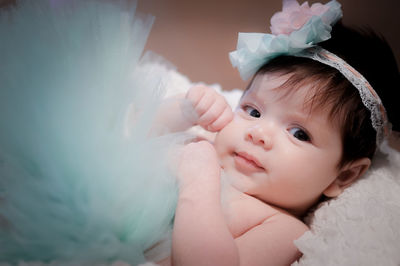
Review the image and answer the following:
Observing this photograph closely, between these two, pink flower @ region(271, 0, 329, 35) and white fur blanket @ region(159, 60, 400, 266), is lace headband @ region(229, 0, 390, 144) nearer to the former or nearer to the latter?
pink flower @ region(271, 0, 329, 35)

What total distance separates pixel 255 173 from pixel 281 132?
113mm

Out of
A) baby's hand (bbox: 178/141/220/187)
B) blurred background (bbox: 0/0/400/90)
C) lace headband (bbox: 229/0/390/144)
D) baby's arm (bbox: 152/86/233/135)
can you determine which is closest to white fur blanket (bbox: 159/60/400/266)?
lace headband (bbox: 229/0/390/144)

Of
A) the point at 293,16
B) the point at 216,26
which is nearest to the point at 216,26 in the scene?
the point at 216,26

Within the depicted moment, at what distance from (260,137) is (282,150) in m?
0.06

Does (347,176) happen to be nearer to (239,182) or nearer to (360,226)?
(360,226)

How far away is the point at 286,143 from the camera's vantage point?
76 centimetres

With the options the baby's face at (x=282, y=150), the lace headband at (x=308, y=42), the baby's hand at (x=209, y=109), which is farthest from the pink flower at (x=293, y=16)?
the baby's hand at (x=209, y=109)

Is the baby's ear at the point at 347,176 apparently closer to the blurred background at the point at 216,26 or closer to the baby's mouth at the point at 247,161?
the baby's mouth at the point at 247,161

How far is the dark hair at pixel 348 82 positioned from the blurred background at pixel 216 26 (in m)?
0.43

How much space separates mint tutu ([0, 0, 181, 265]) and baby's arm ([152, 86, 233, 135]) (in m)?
0.13

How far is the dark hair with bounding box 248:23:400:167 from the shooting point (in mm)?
771

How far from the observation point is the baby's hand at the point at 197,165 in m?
0.68

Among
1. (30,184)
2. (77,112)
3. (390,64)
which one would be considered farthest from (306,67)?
(30,184)

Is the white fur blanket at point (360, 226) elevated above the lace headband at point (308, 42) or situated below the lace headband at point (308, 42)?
below
